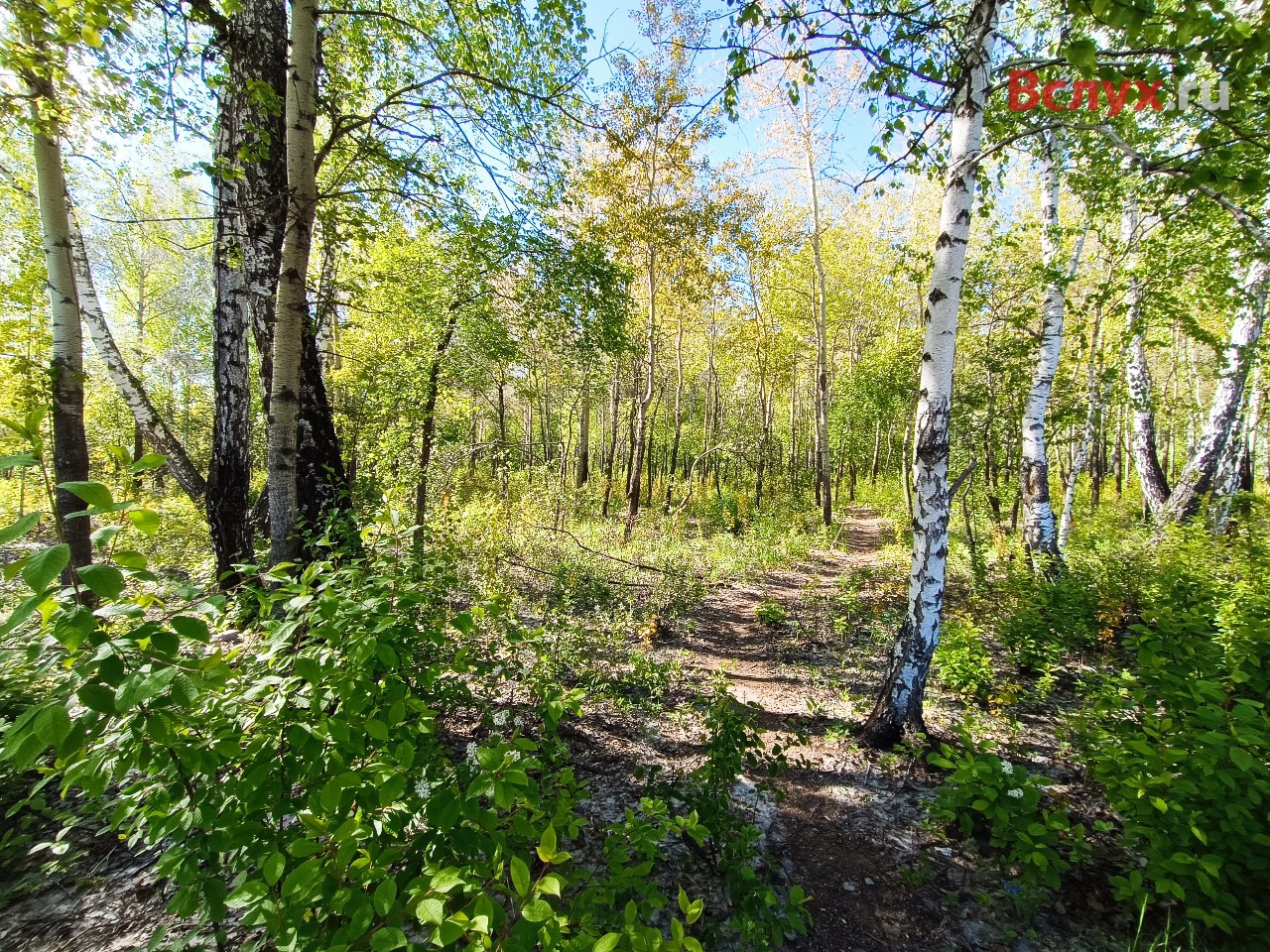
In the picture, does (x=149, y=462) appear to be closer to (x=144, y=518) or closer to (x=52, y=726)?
(x=144, y=518)

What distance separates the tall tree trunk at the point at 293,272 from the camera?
309cm

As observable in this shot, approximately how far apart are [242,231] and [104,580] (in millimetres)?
4606

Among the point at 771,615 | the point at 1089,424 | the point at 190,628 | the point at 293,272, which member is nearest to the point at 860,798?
the point at 771,615

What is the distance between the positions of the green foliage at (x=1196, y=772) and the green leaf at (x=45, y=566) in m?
3.52

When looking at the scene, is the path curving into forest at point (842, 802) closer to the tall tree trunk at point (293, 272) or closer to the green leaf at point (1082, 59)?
the green leaf at point (1082, 59)

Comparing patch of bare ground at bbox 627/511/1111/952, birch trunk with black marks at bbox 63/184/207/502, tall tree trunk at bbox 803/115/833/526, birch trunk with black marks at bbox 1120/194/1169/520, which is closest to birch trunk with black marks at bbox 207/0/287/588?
birch trunk with black marks at bbox 63/184/207/502

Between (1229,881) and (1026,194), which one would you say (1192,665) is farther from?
(1026,194)

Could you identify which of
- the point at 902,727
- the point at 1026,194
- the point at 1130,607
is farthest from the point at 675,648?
the point at 1026,194

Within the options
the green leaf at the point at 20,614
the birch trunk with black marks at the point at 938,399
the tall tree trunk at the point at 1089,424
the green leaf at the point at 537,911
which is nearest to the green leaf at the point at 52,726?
the green leaf at the point at 20,614

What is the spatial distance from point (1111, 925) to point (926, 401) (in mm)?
2981

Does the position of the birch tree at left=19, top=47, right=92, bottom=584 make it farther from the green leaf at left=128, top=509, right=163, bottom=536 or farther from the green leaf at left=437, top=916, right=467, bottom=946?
the green leaf at left=437, top=916, right=467, bottom=946

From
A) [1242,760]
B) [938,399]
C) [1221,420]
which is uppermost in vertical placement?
[1221,420]

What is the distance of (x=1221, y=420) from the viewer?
7105 millimetres

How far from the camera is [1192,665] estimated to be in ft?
8.43
